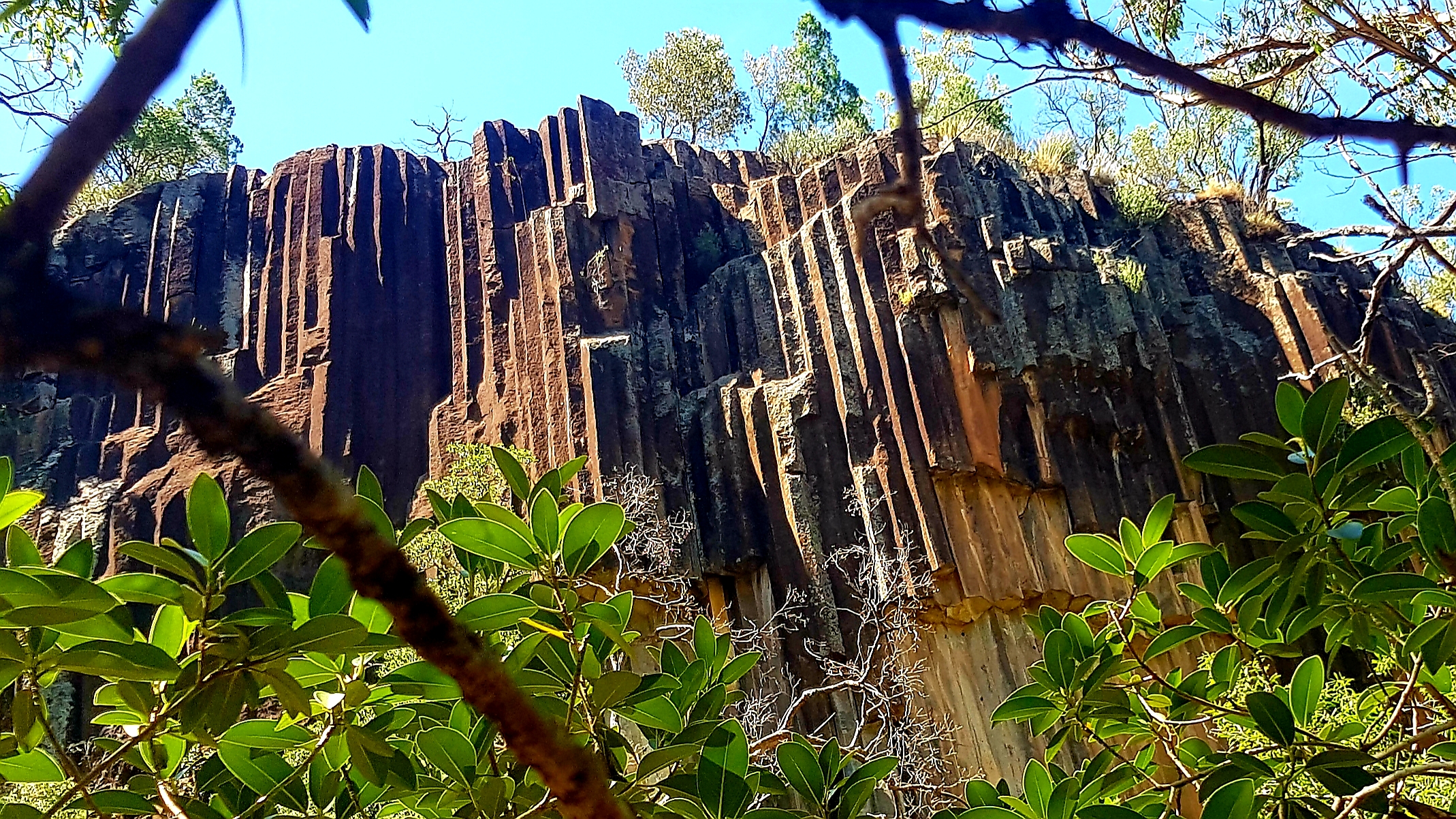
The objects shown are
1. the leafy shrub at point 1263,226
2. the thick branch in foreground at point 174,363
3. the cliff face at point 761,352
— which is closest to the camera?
the thick branch in foreground at point 174,363

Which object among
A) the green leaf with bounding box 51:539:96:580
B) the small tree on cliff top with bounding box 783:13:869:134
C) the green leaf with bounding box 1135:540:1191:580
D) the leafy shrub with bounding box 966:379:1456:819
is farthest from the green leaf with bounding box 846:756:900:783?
the small tree on cliff top with bounding box 783:13:869:134

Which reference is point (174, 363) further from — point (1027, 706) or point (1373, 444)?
point (1027, 706)

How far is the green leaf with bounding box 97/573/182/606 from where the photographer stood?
1.37 m

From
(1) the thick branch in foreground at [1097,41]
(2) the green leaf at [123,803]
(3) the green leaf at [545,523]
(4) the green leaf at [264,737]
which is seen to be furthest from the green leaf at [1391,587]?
(2) the green leaf at [123,803]

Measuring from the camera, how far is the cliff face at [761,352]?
356 inches

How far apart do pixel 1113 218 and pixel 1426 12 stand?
8497 millimetres

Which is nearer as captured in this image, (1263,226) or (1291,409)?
(1291,409)

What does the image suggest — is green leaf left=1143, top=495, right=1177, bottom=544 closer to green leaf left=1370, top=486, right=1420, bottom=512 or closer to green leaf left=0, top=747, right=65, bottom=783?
green leaf left=1370, top=486, right=1420, bottom=512

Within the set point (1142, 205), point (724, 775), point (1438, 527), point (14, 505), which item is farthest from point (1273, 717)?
point (1142, 205)

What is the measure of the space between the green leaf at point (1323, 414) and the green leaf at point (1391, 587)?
252 mm

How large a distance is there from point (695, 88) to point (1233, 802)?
14.7m

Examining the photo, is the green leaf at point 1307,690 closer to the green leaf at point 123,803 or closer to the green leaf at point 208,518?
the green leaf at point 208,518

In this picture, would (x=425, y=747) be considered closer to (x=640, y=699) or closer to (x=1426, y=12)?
(x=640, y=699)

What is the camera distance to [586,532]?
1676 millimetres
